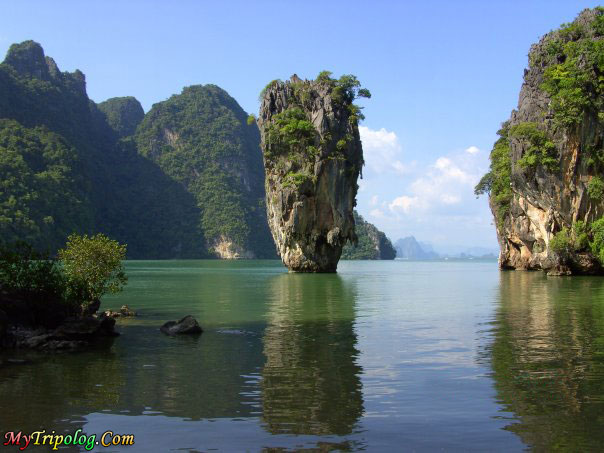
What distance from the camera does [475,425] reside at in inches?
327

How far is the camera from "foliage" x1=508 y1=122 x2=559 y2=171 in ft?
142

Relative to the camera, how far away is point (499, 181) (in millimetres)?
64938

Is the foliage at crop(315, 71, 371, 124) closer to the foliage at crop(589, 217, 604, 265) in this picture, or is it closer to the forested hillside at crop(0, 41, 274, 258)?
the foliage at crop(589, 217, 604, 265)

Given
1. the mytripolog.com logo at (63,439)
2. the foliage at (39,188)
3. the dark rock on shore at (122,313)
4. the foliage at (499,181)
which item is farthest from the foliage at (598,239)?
the foliage at (39,188)

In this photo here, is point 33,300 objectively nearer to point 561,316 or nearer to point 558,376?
point 558,376

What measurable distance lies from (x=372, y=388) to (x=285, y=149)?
51053 mm

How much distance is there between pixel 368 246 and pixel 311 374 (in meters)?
162

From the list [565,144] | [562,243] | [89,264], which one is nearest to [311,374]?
[89,264]

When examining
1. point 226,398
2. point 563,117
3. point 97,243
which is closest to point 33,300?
point 97,243

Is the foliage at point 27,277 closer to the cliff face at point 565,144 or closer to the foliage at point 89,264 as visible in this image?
the foliage at point 89,264

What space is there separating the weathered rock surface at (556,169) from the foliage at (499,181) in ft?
32.0

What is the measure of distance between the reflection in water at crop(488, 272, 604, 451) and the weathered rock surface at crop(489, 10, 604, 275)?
22598mm

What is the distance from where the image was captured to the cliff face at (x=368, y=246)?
167625mm

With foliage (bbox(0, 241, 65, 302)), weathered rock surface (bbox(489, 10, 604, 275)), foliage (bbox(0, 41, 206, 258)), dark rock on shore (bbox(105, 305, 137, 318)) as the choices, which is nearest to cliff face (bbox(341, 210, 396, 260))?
foliage (bbox(0, 41, 206, 258))
